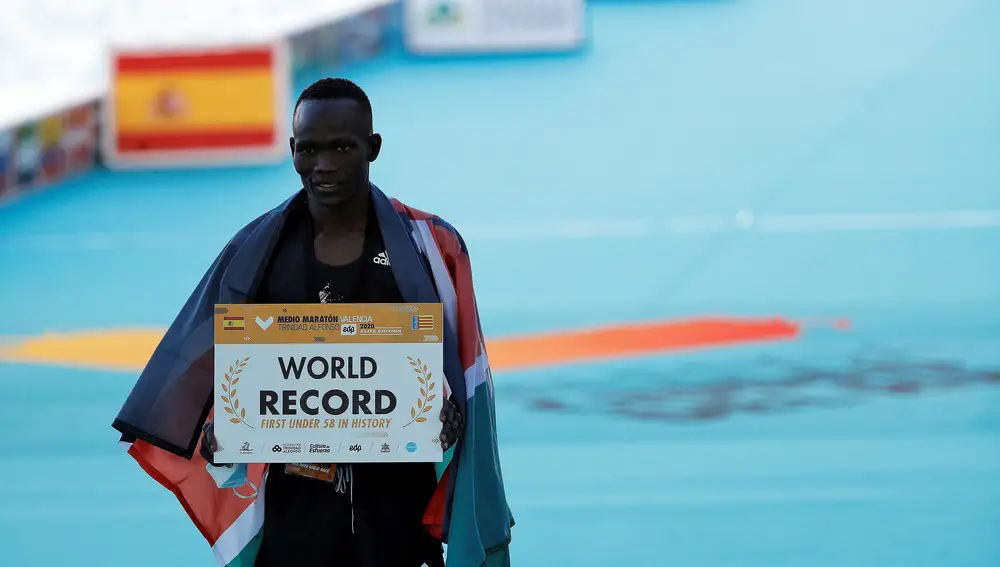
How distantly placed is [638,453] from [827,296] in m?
1.39

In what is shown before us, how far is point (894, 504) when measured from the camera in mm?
3836

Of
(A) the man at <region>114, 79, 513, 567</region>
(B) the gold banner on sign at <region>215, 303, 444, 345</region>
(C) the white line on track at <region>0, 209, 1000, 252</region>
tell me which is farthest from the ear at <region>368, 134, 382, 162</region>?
(C) the white line on track at <region>0, 209, 1000, 252</region>

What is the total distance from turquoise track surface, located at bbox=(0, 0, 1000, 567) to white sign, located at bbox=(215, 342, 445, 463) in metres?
1.63

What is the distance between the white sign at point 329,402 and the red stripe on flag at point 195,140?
171 inches

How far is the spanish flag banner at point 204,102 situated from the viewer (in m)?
6.10

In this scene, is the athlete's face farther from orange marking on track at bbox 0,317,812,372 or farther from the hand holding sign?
orange marking on track at bbox 0,317,812,372

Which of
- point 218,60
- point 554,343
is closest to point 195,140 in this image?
point 218,60

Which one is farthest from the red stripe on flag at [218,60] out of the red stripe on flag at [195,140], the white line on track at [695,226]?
the white line on track at [695,226]

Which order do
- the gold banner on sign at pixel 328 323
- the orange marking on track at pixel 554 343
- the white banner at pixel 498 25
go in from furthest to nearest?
the white banner at pixel 498 25 < the orange marking on track at pixel 554 343 < the gold banner on sign at pixel 328 323

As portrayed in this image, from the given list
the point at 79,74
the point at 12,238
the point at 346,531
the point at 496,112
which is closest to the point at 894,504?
the point at 346,531

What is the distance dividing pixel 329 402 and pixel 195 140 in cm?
450

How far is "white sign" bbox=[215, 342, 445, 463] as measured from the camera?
196 centimetres

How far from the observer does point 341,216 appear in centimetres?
205

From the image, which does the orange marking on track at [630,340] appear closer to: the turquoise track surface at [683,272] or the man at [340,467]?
the turquoise track surface at [683,272]
